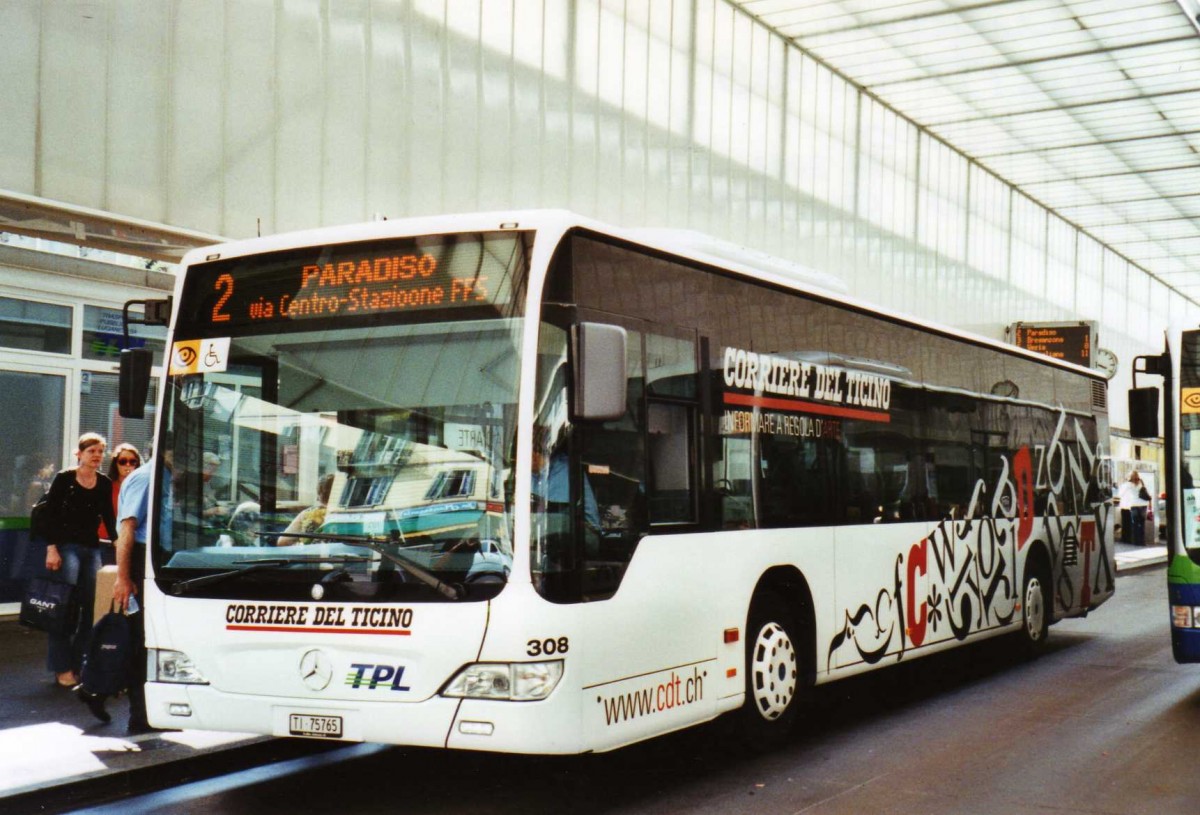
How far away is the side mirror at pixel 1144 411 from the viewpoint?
10352 millimetres

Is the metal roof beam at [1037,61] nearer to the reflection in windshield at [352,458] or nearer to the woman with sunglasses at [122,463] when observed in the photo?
the woman with sunglasses at [122,463]

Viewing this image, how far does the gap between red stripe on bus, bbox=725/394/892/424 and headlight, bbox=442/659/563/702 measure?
232 centimetres

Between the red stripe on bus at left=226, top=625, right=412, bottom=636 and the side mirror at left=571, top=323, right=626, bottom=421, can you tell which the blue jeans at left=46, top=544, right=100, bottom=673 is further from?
the side mirror at left=571, top=323, right=626, bottom=421

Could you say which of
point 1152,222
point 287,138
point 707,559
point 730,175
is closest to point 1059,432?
point 707,559

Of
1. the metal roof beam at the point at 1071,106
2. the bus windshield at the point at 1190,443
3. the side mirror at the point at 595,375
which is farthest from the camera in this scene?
the metal roof beam at the point at 1071,106

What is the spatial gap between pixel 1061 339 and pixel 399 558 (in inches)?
1087

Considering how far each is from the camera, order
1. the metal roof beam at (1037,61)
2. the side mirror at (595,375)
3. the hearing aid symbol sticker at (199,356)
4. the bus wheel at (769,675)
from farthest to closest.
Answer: the metal roof beam at (1037,61) → the bus wheel at (769,675) → the hearing aid symbol sticker at (199,356) → the side mirror at (595,375)

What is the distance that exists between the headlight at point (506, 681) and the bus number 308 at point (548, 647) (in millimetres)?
45

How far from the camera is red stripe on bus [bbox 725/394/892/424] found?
25.9ft

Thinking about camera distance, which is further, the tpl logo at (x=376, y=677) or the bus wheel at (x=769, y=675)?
the bus wheel at (x=769, y=675)

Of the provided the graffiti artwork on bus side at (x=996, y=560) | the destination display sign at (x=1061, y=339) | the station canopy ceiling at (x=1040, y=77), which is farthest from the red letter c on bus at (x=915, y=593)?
the destination display sign at (x=1061, y=339)

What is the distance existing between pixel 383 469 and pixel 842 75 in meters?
22.0

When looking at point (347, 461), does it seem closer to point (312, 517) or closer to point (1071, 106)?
point (312, 517)

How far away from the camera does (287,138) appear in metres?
14.3
